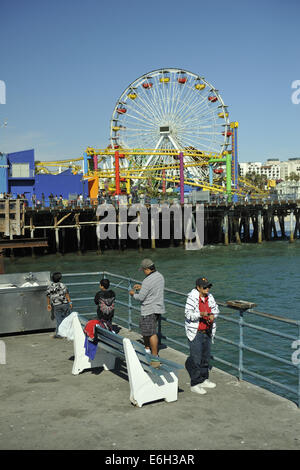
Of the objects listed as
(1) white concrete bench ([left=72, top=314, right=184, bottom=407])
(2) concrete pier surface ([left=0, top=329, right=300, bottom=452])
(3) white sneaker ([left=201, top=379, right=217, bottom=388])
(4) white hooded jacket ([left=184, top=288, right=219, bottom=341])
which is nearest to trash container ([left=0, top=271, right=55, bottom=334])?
(2) concrete pier surface ([left=0, top=329, right=300, bottom=452])

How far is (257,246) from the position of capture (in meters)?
46.4

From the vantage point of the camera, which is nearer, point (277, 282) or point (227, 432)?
point (227, 432)

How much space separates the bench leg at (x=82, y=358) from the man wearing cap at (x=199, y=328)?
1.43m

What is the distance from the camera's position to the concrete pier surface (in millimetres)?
4785

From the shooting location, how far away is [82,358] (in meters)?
6.96

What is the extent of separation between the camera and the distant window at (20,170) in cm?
4981

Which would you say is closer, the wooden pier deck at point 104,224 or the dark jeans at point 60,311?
the dark jeans at point 60,311

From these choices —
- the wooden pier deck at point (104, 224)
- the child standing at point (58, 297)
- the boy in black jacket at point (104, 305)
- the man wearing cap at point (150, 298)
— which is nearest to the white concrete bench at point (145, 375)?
the man wearing cap at point (150, 298)

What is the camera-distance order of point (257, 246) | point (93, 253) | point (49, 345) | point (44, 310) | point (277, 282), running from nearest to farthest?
1. point (49, 345)
2. point (44, 310)
3. point (277, 282)
4. point (93, 253)
5. point (257, 246)

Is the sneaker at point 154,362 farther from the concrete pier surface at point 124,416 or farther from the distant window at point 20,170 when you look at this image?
the distant window at point 20,170
